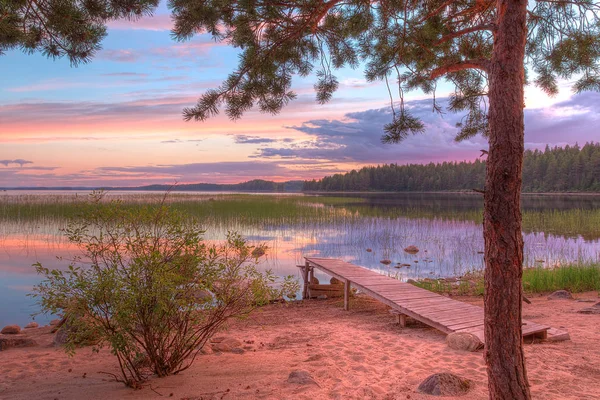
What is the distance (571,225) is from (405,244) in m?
10.8

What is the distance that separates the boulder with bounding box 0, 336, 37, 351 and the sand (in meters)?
0.19

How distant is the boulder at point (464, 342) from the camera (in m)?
5.31

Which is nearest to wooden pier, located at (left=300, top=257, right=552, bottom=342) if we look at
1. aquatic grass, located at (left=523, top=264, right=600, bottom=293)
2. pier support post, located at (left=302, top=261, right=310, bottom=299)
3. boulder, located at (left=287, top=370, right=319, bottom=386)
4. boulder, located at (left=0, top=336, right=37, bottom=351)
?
pier support post, located at (left=302, top=261, right=310, bottom=299)

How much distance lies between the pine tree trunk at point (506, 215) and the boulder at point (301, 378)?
1.86 meters

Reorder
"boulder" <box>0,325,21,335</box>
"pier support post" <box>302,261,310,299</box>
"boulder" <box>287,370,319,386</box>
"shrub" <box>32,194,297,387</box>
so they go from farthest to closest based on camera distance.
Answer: "pier support post" <box>302,261,310,299</box>
"boulder" <box>0,325,21,335</box>
"boulder" <box>287,370,319,386</box>
"shrub" <box>32,194,297,387</box>

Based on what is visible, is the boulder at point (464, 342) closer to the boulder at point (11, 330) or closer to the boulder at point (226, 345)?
the boulder at point (226, 345)

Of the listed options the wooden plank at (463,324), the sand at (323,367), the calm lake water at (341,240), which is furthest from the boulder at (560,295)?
the wooden plank at (463,324)

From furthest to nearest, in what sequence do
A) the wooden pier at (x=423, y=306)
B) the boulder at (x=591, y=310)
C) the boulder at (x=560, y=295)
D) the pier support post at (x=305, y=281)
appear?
the pier support post at (x=305, y=281), the boulder at (x=560, y=295), the boulder at (x=591, y=310), the wooden pier at (x=423, y=306)

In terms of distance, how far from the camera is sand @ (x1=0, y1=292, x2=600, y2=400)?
4.06 meters

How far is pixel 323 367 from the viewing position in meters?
4.77

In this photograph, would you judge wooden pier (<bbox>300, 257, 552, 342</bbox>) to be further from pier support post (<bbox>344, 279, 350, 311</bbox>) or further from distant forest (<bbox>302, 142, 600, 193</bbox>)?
distant forest (<bbox>302, 142, 600, 193</bbox>)

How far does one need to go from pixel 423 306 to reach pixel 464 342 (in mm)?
1408

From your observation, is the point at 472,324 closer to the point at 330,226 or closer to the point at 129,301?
the point at 129,301

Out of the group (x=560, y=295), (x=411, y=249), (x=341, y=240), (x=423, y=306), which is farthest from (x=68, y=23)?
(x=341, y=240)
